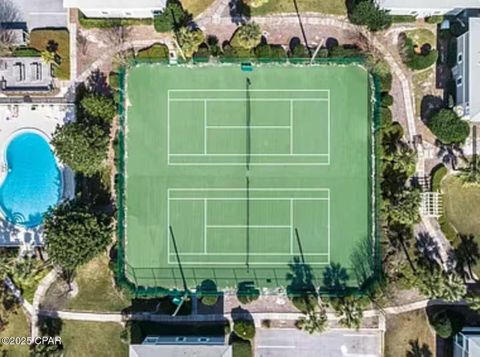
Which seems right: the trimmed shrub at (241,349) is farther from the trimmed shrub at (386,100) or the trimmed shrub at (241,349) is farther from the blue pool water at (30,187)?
the trimmed shrub at (386,100)

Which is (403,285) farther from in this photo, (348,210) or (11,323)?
(11,323)

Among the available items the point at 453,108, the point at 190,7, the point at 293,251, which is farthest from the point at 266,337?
the point at 190,7

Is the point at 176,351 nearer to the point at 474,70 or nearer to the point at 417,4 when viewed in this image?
the point at 474,70

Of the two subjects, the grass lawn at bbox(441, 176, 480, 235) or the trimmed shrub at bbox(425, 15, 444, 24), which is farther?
the trimmed shrub at bbox(425, 15, 444, 24)

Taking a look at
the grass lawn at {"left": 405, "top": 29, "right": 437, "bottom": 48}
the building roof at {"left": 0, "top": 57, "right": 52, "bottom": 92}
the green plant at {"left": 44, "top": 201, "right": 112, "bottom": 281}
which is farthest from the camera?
the building roof at {"left": 0, "top": 57, "right": 52, "bottom": 92}

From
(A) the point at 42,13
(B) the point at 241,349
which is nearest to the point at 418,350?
(B) the point at 241,349

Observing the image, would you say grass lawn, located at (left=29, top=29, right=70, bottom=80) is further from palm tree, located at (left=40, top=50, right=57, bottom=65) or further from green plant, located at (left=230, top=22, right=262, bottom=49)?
green plant, located at (left=230, top=22, right=262, bottom=49)

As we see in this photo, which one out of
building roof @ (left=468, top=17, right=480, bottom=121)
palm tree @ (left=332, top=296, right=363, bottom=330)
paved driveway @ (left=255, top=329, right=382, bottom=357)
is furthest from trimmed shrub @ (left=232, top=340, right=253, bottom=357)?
building roof @ (left=468, top=17, right=480, bottom=121)
